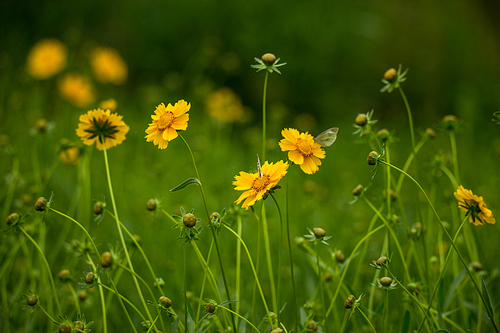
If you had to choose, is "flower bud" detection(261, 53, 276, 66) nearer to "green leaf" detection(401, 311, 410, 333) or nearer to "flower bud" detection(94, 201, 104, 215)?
"flower bud" detection(94, 201, 104, 215)

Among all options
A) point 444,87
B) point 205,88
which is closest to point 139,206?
point 205,88

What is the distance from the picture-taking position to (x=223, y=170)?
176 cm

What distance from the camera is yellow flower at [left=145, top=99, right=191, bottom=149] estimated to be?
607 millimetres

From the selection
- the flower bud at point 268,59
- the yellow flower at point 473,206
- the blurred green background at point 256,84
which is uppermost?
the flower bud at point 268,59

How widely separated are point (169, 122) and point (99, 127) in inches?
7.1

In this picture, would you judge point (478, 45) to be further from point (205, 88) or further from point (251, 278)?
point (251, 278)

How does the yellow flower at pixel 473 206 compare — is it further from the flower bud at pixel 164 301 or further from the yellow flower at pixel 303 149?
the flower bud at pixel 164 301

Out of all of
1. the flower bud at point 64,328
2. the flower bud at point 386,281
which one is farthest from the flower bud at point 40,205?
the flower bud at point 386,281

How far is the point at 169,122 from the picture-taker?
24.4 inches

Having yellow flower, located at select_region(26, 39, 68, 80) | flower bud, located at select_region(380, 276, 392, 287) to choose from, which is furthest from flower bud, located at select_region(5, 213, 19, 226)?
yellow flower, located at select_region(26, 39, 68, 80)

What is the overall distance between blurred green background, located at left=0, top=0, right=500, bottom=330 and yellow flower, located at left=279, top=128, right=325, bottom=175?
72 centimetres

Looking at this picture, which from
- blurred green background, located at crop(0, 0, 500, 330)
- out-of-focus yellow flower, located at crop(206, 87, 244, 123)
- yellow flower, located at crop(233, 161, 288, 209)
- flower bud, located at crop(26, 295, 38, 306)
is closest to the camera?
yellow flower, located at crop(233, 161, 288, 209)

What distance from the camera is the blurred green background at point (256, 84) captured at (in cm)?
166

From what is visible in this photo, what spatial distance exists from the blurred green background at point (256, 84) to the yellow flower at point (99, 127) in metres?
0.64
